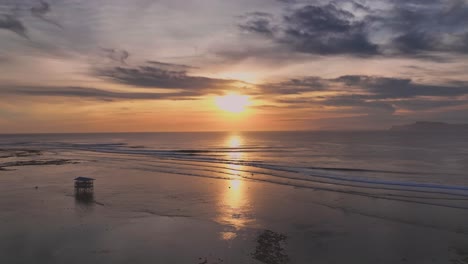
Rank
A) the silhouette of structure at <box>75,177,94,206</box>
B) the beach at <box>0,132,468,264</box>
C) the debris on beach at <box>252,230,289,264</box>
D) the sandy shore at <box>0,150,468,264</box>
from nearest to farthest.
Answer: the debris on beach at <box>252,230,289,264</box>, the sandy shore at <box>0,150,468,264</box>, the beach at <box>0,132,468,264</box>, the silhouette of structure at <box>75,177,94,206</box>

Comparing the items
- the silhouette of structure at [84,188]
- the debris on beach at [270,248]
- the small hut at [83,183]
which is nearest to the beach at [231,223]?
the debris on beach at [270,248]

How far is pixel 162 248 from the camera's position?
1486cm

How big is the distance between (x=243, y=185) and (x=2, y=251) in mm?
20766

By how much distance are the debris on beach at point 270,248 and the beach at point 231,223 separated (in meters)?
0.05

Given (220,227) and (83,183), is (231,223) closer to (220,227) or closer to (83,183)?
(220,227)

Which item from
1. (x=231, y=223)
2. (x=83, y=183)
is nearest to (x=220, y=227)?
(x=231, y=223)

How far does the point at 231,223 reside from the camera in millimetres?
18953

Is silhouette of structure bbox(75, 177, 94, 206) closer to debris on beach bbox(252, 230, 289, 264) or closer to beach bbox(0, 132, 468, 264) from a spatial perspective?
beach bbox(0, 132, 468, 264)

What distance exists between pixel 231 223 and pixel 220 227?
3.38ft

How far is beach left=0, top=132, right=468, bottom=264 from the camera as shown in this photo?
563 inches

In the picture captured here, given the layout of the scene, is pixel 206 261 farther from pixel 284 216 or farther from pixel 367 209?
pixel 367 209

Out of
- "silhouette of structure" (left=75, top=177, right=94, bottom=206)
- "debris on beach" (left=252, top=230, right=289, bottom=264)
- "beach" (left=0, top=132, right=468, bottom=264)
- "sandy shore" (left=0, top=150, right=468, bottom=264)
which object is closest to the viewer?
"debris on beach" (left=252, top=230, right=289, bottom=264)

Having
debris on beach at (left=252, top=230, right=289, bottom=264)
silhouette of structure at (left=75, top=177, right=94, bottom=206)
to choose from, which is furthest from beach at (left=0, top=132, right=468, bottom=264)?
silhouette of structure at (left=75, top=177, right=94, bottom=206)

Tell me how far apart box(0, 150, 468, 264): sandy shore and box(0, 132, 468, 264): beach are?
5cm
